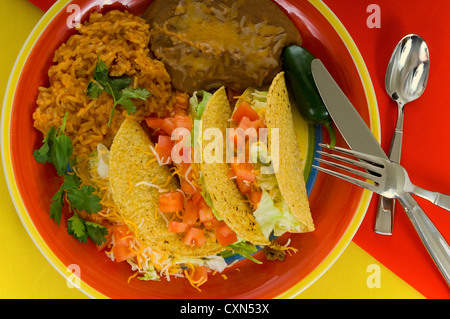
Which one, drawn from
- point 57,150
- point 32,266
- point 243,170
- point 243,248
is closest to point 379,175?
point 243,170

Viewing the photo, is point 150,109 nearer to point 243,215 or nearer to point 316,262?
point 243,215

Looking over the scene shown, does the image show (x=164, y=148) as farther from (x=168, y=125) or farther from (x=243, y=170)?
(x=243, y=170)

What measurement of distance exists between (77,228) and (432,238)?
92.3 inches

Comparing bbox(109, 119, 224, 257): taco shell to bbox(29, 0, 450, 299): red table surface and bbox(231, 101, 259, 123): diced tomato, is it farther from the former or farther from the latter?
bbox(29, 0, 450, 299): red table surface

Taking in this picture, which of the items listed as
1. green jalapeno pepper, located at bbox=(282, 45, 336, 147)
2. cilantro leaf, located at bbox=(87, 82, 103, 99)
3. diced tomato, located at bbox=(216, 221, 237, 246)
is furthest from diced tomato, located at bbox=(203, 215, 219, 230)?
cilantro leaf, located at bbox=(87, 82, 103, 99)

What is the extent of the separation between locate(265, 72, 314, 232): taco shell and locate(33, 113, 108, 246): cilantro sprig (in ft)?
3.71

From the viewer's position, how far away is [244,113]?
2.42 metres

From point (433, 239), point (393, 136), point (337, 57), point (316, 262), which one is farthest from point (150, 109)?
point (433, 239)

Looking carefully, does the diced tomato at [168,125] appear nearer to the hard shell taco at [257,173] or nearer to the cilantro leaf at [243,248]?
the hard shell taco at [257,173]

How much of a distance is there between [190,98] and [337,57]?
3.30 feet

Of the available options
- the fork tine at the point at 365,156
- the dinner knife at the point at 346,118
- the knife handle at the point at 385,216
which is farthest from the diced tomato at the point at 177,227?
the knife handle at the point at 385,216

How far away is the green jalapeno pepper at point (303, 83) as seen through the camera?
2500 millimetres

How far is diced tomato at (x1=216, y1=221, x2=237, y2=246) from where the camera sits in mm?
2418

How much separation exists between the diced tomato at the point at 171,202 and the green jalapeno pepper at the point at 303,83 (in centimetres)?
99
